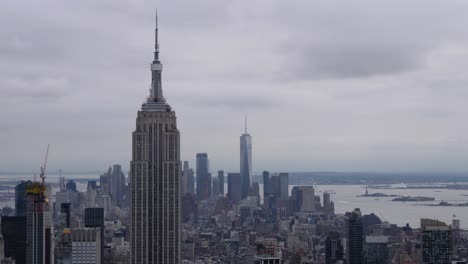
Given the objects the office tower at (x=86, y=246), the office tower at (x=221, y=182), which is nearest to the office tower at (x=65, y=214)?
the office tower at (x=86, y=246)

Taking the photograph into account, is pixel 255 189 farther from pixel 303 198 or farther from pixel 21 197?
pixel 21 197

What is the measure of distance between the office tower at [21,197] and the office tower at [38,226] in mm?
150

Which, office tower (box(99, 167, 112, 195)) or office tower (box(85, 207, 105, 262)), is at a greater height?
office tower (box(99, 167, 112, 195))

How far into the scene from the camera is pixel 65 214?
31.6 m

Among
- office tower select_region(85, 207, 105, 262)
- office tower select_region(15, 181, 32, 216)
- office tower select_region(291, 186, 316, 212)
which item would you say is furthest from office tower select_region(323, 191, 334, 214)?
office tower select_region(15, 181, 32, 216)

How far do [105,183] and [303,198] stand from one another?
13.6 metres

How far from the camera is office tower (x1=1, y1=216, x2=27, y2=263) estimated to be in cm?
Answer: 2353

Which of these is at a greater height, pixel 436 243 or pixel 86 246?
pixel 436 243

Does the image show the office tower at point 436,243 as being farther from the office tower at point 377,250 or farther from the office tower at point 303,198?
the office tower at point 303,198

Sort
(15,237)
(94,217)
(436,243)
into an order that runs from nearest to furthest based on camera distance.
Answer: (15,237) → (436,243) → (94,217)

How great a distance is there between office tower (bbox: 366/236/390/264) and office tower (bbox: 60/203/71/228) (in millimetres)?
11299

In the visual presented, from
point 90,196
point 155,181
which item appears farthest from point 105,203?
point 155,181

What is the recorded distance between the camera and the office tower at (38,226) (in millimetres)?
24469

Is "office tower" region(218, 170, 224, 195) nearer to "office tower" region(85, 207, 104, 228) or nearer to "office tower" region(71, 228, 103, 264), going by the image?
"office tower" region(85, 207, 104, 228)
